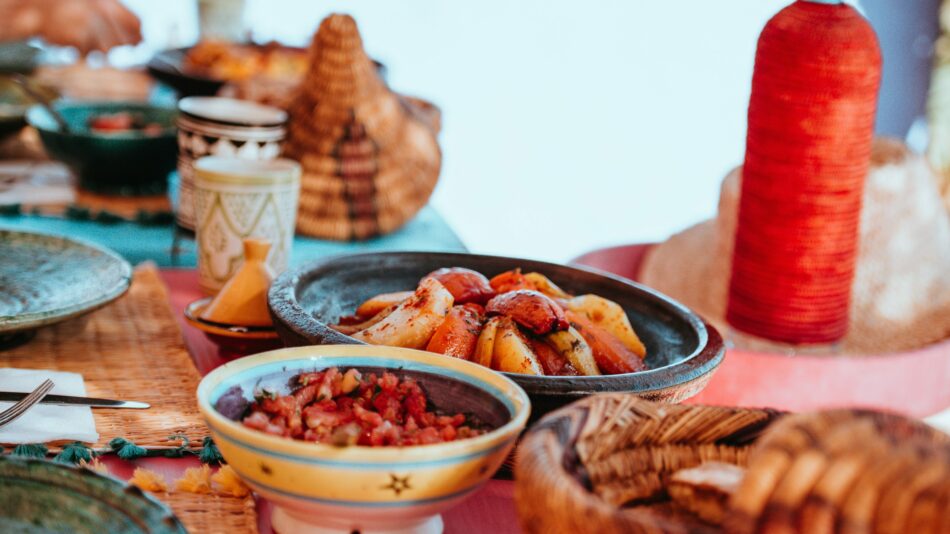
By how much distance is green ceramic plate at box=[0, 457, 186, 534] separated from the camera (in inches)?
29.0

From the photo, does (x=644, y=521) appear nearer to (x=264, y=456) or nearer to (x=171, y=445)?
(x=264, y=456)

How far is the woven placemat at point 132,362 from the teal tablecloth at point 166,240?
1.07 feet

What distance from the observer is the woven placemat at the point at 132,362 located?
111 centimetres

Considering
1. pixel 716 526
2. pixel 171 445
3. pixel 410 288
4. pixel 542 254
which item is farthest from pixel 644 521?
pixel 542 254

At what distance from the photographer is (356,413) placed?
87 cm

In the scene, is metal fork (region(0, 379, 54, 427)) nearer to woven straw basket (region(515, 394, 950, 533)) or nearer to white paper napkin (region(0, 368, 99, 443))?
white paper napkin (region(0, 368, 99, 443))

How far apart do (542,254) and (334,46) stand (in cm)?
292

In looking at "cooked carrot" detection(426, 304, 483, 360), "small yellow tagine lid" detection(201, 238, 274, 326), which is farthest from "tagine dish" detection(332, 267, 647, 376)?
"small yellow tagine lid" detection(201, 238, 274, 326)

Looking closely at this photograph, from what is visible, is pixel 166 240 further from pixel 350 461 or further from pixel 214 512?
pixel 350 461

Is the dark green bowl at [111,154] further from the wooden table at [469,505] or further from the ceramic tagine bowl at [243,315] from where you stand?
the wooden table at [469,505]

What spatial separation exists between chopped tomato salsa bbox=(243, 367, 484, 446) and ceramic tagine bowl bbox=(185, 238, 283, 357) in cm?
42

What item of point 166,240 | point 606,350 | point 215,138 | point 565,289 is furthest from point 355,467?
point 166,240

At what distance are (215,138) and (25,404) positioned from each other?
908 millimetres

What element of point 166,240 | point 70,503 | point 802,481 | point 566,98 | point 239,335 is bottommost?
point 566,98
